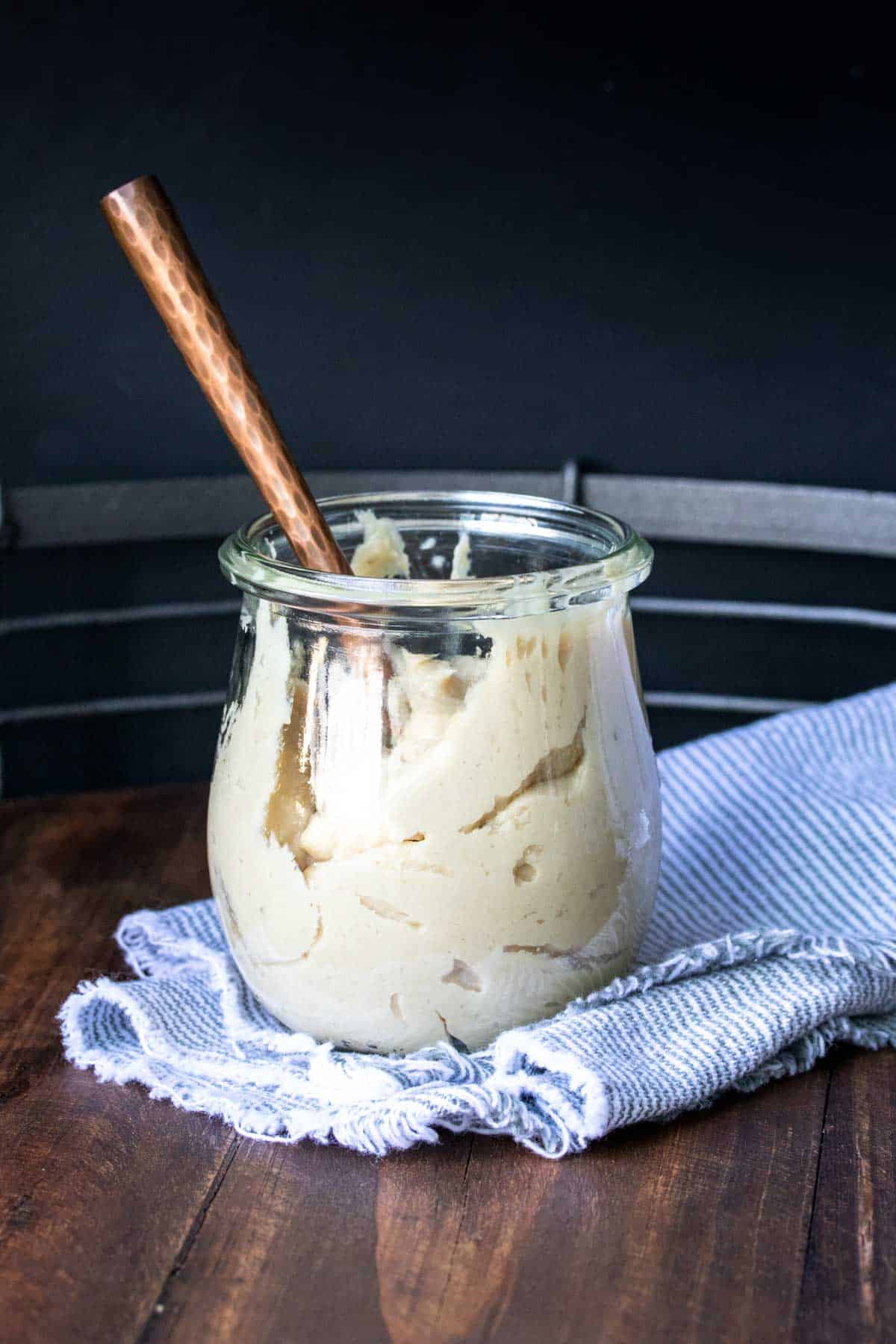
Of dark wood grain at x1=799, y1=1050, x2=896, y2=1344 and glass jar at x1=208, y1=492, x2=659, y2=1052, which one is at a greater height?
glass jar at x1=208, y1=492, x2=659, y2=1052

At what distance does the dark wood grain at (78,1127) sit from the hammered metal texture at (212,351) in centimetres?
24

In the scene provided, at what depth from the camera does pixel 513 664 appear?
0.57 meters

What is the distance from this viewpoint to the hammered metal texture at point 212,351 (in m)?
0.57

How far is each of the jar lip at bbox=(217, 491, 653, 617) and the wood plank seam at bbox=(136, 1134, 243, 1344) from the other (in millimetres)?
216

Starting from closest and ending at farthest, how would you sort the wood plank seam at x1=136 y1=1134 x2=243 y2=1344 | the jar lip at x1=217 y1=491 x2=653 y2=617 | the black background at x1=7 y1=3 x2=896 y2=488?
the wood plank seam at x1=136 y1=1134 x2=243 y2=1344 < the jar lip at x1=217 y1=491 x2=653 y2=617 < the black background at x1=7 y1=3 x2=896 y2=488

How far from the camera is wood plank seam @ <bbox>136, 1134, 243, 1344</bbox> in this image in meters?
0.45

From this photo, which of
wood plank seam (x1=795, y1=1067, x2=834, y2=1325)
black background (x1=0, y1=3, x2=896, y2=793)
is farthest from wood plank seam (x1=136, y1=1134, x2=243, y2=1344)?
black background (x1=0, y1=3, x2=896, y2=793)

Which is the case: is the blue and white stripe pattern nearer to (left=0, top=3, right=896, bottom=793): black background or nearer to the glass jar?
the glass jar

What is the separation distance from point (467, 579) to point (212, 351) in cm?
14

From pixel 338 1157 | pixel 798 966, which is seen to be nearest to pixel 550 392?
pixel 798 966

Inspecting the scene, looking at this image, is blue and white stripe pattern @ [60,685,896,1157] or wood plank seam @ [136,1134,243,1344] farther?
blue and white stripe pattern @ [60,685,896,1157]

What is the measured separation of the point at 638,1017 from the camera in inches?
23.9

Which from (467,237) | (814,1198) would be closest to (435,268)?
(467,237)

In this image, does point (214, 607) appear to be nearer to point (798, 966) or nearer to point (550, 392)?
point (550, 392)
